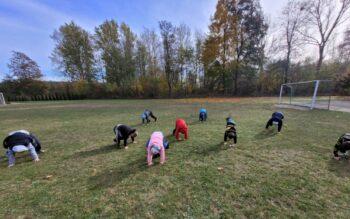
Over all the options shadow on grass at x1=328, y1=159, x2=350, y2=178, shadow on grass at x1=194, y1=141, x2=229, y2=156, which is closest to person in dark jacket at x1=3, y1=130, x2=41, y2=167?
shadow on grass at x1=194, y1=141, x2=229, y2=156

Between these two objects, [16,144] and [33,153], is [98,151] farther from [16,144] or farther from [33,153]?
[16,144]

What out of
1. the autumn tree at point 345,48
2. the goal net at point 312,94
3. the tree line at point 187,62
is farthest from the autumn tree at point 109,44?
the autumn tree at point 345,48

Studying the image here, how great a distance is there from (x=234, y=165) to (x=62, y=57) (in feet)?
136

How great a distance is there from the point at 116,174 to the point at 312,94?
15.6m

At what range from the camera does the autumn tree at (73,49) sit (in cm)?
3416

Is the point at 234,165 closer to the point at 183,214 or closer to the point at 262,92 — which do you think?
the point at 183,214

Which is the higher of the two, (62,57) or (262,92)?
(62,57)

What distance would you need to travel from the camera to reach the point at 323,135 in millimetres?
5430

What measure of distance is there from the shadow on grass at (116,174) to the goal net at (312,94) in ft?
43.8

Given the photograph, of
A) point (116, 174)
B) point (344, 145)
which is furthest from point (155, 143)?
point (344, 145)

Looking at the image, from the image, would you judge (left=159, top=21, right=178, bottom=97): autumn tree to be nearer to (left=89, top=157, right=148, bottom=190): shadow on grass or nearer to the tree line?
the tree line

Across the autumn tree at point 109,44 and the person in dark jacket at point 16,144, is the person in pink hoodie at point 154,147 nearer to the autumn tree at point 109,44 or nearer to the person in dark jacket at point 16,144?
the person in dark jacket at point 16,144

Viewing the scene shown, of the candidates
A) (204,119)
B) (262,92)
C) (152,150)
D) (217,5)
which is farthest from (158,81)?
(152,150)

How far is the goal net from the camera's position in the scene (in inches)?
478
